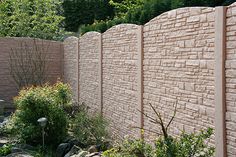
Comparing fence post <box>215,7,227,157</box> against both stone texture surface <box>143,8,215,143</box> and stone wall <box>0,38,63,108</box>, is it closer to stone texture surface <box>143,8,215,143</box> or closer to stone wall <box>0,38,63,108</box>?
stone texture surface <box>143,8,215,143</box>

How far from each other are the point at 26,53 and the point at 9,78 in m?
1.02

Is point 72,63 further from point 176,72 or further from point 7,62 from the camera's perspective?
point 176,72

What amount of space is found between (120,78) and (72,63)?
15.0 feet

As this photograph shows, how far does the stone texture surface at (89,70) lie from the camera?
986 cm

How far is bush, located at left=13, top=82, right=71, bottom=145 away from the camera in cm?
844

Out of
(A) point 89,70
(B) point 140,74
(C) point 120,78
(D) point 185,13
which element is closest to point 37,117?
(C) point 120,78

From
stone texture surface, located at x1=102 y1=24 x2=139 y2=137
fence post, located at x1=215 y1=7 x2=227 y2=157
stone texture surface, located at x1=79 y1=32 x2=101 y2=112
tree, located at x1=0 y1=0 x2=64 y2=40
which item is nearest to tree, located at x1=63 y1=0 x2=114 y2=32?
tree, located at x1=0 y1=0 x2=64 y2=40

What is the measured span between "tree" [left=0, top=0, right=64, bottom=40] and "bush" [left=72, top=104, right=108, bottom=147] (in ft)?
25.5

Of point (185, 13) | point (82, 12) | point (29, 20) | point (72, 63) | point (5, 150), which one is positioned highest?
point (82, 12)

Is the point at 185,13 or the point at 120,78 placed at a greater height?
the point at 185,13

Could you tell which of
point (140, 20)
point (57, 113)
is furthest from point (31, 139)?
point (140, 20)

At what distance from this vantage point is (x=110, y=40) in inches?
349

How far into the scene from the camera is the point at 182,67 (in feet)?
18.5

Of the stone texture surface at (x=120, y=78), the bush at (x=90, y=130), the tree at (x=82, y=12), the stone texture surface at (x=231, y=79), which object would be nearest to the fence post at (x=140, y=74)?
the stone texture surface at (x=120, y=78)
